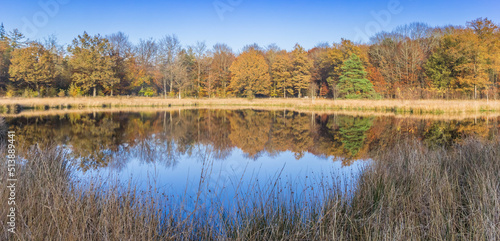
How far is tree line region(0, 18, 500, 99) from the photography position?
3284 centimetres

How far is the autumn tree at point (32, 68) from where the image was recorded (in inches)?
1340

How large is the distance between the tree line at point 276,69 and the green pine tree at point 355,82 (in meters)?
0.13

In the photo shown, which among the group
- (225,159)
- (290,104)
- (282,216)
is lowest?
(225,159)

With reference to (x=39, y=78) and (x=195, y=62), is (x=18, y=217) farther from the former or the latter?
(x=195, y=62)

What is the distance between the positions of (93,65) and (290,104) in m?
25.2

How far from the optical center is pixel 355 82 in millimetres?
38406

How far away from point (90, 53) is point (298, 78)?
28.0 metres

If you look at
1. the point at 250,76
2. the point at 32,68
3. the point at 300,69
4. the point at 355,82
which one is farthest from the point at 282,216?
the point at 300,69

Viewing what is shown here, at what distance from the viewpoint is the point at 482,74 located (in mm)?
30656

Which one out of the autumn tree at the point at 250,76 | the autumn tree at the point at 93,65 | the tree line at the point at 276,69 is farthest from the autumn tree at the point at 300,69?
the autumn tree at the point at 93,65

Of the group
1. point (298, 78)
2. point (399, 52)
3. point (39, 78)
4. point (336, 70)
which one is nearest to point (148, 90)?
point (39, 78)

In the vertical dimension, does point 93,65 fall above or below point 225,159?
above

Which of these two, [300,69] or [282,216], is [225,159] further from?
[300,69]

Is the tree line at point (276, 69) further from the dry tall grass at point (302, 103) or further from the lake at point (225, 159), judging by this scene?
the lake at point (225, 159)
